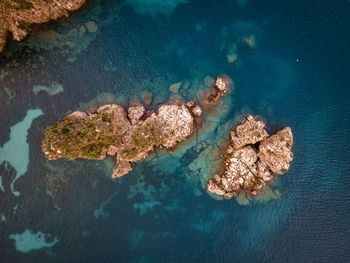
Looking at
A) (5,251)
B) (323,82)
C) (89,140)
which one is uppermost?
(323,82)

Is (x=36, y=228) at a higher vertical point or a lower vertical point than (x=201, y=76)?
lower

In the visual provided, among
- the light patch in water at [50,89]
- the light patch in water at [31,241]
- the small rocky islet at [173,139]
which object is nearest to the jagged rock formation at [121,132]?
the small rocky islet at [173,139]

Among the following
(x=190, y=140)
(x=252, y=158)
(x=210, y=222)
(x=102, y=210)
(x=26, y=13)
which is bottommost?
(x=210, y=222)

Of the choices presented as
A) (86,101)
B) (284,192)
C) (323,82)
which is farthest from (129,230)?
(323,82)

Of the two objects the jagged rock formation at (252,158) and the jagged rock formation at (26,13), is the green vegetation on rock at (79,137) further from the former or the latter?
the jagged rock formation at (252,158)

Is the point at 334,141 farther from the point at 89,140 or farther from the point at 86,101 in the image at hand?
A: the point at 86,101

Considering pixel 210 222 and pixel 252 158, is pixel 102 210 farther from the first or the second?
pixel 252 158

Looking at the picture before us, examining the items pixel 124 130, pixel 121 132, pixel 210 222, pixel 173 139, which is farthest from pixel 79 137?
pixel 210 222
